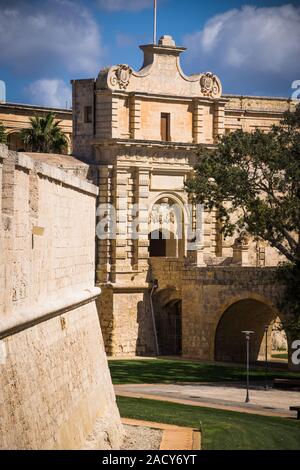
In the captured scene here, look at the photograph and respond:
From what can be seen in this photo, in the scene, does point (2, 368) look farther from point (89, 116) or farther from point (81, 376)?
point (89, 116)

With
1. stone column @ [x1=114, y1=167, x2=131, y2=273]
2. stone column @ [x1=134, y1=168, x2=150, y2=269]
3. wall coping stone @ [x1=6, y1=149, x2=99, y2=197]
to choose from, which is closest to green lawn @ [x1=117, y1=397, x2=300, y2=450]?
wall coping stone @ [x1=6, y1=149, x2=99, y2=197]

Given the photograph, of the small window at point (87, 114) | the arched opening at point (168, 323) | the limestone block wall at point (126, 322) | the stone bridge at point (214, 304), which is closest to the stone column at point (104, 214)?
the limestone block wall at point (126, 322)

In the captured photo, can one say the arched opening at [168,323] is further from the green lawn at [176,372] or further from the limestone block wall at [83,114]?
the limestone block wall at [83,114]

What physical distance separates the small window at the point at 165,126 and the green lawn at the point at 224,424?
18.7 metres

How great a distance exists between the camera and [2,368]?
1642 cm

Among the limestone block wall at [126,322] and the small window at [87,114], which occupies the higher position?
the small window at [87,114]

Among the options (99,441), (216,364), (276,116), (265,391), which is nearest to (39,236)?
(99,441)

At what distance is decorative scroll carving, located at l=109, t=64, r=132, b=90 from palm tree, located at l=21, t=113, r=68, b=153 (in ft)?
35.1

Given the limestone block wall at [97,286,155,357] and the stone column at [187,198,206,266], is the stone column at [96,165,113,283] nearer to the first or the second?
the limestone block wall at [97,286,155,357]

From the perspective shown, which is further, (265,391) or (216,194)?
(216,194)

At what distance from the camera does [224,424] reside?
31.6 metres

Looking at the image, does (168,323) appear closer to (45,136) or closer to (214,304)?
(214,304)

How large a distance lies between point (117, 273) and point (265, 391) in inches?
487

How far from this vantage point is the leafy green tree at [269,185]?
140 ft
